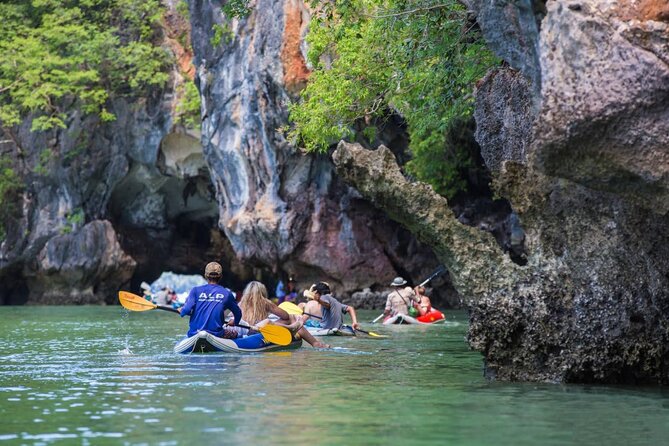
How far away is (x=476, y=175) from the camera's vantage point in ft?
107

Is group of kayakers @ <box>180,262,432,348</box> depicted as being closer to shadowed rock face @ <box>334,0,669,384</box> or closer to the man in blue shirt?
the man in blue shirt

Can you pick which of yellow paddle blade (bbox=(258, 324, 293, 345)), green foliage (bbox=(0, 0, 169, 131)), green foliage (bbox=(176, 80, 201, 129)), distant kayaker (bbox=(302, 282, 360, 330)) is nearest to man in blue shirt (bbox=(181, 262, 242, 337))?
yellow paddle blade (bbox=(258, 324, 293, 345))

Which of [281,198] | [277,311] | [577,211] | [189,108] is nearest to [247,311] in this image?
[277,311]

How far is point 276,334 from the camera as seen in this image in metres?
15.4

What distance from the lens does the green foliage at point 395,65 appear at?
577 inches

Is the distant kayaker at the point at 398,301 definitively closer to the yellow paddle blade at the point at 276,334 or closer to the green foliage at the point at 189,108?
the yellow paddle blade at the point at 276,334

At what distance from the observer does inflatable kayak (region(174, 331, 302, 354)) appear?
1405cm

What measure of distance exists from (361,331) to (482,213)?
14218 millimetres

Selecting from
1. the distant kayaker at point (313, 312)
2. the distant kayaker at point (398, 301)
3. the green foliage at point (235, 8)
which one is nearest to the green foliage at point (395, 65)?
the green foliage at point (235, 8)

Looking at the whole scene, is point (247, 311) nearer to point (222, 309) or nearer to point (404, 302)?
point (222, 309)

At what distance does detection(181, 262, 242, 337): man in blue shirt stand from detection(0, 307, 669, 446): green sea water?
1.45 feet

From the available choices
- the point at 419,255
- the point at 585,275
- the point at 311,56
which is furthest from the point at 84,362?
the point at 419,255

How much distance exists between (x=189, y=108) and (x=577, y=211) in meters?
31.0

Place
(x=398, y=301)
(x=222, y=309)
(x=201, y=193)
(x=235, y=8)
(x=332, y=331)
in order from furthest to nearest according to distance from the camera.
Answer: (x=201, y=193), (x=398, y=301), (x=332, y=331), (x=235, y=8), (x=222, y=309)
